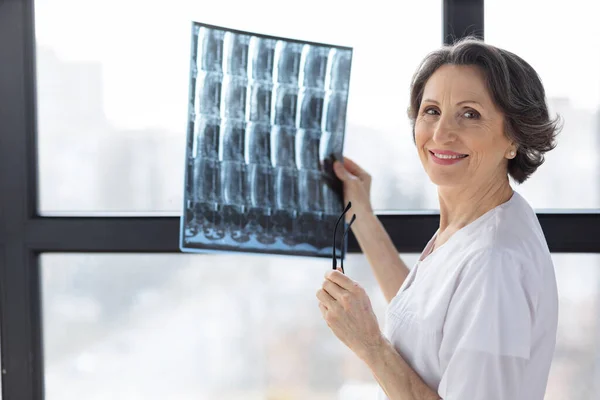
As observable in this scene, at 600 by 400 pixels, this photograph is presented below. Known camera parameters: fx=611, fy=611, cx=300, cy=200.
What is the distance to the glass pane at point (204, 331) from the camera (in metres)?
1.50

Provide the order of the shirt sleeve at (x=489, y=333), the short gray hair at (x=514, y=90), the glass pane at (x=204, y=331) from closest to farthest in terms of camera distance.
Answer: the shirt sleeve at (x=489, y=333)
the short gray hair at (x=514, y=90)
the glass pane at (x=204, y=331)

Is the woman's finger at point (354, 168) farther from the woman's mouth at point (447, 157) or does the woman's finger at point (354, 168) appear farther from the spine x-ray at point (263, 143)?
the woman's mouth at point (447, 157)

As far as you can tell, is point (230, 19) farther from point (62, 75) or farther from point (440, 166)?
point (440, 166)

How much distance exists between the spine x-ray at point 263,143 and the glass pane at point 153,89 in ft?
0.61

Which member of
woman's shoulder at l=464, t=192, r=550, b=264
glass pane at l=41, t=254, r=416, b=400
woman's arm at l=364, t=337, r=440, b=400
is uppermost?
woman's shoulder at l=464, t=192, r=550, b=264

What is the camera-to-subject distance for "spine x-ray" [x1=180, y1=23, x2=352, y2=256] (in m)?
1.25

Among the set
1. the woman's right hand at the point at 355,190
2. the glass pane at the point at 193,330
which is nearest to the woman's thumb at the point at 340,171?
the woman's right hand at the point at 355,190

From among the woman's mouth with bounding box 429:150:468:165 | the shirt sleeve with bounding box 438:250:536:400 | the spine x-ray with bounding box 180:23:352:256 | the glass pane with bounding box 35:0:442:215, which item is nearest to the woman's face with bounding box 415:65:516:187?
the woman's mouth with bounding box 429:150:468:165

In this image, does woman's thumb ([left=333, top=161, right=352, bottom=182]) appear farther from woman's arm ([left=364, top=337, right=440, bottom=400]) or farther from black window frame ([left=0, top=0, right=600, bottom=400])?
woman's arm ([left=364, top=337, right=440, bottom=400])

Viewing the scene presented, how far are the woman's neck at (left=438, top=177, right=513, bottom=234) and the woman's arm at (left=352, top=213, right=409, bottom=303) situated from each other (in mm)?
217

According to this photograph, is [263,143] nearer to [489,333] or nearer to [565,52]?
[489,333]

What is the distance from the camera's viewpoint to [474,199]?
108cm

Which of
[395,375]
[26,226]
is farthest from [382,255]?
[26,226]

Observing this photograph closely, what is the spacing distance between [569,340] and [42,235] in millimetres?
1286
